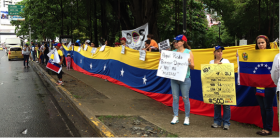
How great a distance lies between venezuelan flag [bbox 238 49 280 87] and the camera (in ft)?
16.6

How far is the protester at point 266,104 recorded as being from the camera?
497 cm

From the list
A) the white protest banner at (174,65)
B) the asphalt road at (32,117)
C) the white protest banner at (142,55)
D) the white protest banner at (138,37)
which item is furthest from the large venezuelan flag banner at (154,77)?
the asphalt road at (32,117)

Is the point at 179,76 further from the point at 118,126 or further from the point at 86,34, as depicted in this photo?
the point at 86,34

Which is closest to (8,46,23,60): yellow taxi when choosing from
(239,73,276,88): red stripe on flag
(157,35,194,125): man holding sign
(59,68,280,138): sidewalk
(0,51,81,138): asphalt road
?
(0,51,81,138): asphalt road

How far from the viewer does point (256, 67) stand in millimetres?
5309

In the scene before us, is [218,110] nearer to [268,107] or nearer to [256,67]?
[268,107]

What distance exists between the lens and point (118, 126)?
225 inches

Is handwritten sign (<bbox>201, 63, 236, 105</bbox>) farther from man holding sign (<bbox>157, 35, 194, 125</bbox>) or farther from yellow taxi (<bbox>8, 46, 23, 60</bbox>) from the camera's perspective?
yellow taxi (<bbox>8, 46, 23, 60</bbox>)

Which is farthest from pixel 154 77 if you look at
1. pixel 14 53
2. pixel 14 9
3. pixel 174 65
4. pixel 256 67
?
pixel 14 9

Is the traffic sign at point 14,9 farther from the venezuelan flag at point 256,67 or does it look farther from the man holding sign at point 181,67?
the venezuelan flag at point 256,67

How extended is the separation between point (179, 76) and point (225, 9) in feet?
88.1

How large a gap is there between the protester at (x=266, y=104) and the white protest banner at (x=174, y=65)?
1330mm

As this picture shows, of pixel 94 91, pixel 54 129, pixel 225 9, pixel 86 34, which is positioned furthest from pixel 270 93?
pixel 86 34

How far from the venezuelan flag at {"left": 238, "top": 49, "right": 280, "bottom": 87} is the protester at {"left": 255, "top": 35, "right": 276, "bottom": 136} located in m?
0.11
